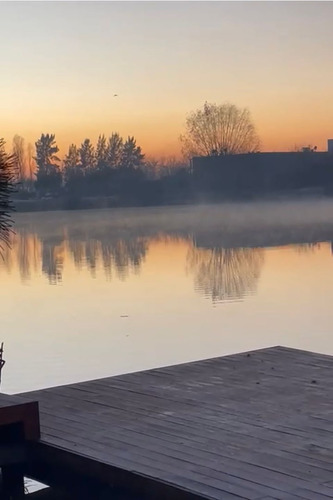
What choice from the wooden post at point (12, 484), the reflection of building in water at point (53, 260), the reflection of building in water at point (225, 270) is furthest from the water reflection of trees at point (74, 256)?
the wooden post at point (12, 484)

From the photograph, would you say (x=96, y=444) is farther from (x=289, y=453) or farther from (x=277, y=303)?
(x=277, y=303)

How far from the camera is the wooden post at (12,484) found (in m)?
5.11

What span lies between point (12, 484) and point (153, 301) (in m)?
8.27

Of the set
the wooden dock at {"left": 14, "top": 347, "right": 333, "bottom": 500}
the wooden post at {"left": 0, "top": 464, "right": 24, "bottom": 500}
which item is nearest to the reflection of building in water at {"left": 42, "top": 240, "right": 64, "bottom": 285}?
the wooden dock at {"left": 14, "top": 347, "right": 333, "bottom": 500}

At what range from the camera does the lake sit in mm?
9383

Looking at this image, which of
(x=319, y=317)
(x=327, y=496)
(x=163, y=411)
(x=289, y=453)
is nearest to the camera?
(x=327, y=496)

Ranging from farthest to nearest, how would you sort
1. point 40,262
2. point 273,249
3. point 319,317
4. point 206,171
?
point 206,171 → point 273,249 → point 40,262 → point 319,317

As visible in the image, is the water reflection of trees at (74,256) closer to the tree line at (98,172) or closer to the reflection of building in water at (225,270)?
the reflection of building in water at (225,270)

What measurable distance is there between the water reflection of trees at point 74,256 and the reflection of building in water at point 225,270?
3.88 feet

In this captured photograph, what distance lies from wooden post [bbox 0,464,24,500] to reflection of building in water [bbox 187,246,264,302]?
8.42 meters

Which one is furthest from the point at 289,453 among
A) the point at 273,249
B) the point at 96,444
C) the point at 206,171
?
the point at 206,171

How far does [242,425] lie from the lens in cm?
484

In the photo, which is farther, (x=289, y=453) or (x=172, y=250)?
(x=172, y=250)

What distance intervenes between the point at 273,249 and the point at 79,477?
59.8ft
